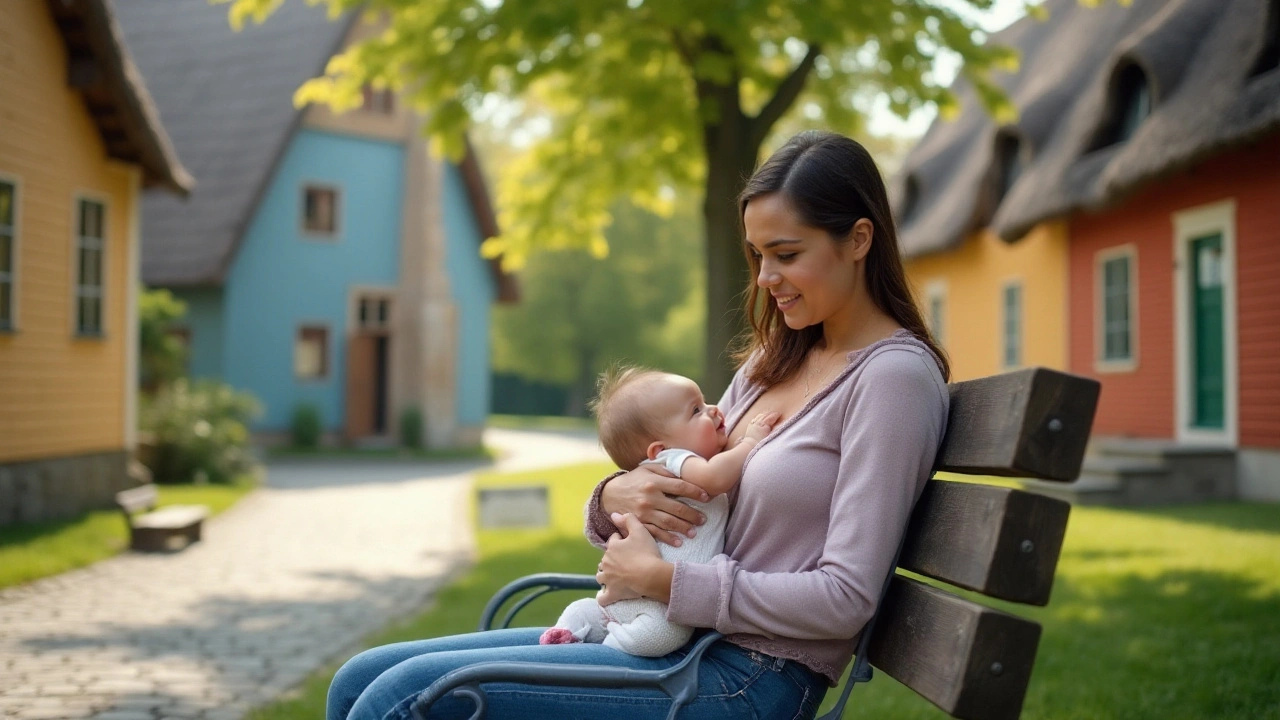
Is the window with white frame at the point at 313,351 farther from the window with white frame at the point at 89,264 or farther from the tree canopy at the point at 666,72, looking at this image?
the tree canopy at the point at 666,72

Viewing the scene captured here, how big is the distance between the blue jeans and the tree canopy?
598cm

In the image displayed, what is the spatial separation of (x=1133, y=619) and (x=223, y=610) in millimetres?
5439

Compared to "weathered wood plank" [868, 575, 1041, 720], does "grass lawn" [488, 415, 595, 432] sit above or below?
below

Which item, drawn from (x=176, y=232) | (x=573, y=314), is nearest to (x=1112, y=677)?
(x=176, y=232)

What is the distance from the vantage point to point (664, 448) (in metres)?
2.81

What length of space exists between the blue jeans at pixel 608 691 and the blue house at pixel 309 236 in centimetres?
2235

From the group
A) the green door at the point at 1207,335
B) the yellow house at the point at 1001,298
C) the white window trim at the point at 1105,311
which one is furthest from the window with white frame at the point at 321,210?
the green door at the point at 1207,335

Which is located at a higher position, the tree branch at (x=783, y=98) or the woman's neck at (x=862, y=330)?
the tree branch at (x=783, y=98)

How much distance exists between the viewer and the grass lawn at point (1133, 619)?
4.66 m

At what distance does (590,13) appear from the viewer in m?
9.18

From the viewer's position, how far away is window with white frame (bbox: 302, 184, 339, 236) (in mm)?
26359

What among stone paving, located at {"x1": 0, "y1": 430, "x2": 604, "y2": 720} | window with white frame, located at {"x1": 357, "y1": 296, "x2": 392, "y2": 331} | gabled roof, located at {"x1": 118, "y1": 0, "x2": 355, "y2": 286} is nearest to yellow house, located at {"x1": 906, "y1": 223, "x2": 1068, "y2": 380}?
stone paving, located at {"x1": 0, "y1": 430, "x2": 604, "y2": 720}

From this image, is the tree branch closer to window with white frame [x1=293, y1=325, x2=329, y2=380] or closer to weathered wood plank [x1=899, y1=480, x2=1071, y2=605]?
weathered wood plank [x1=899, y1=480, x2=1071, y2=605]

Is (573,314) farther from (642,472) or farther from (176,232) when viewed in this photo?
(642,472)
